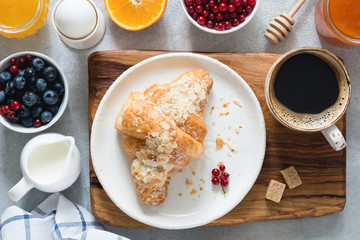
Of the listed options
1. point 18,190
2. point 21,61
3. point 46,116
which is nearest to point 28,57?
point 21,61

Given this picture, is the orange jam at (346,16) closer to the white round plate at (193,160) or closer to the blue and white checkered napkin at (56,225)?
the white round plate at (193,160)

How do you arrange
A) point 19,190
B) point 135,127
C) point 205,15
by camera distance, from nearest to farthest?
point 135,127, point 19,190, point 205,15

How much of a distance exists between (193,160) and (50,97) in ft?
2.03

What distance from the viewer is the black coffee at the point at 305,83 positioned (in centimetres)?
160

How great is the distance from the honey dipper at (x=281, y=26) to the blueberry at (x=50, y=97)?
0.91 m

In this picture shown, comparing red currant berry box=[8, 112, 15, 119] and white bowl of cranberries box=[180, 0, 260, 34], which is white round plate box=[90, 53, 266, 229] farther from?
red currant berry box=[8, 112, 15, 119]

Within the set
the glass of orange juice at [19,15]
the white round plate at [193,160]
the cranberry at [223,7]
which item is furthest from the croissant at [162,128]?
the glass of orange juice at [19,15]

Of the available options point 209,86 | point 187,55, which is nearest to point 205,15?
point 187,55

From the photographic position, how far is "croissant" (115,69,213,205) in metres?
1.46

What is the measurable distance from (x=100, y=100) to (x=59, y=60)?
0.28 metres

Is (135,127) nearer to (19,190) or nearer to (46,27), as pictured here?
(19,190)

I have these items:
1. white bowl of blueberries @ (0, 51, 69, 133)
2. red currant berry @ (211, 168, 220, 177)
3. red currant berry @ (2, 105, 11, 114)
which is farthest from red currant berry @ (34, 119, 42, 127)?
red currant berry @ (211, 168, 220, 177)

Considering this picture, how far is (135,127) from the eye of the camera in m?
1.45

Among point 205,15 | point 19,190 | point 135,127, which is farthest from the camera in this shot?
point 205,15
